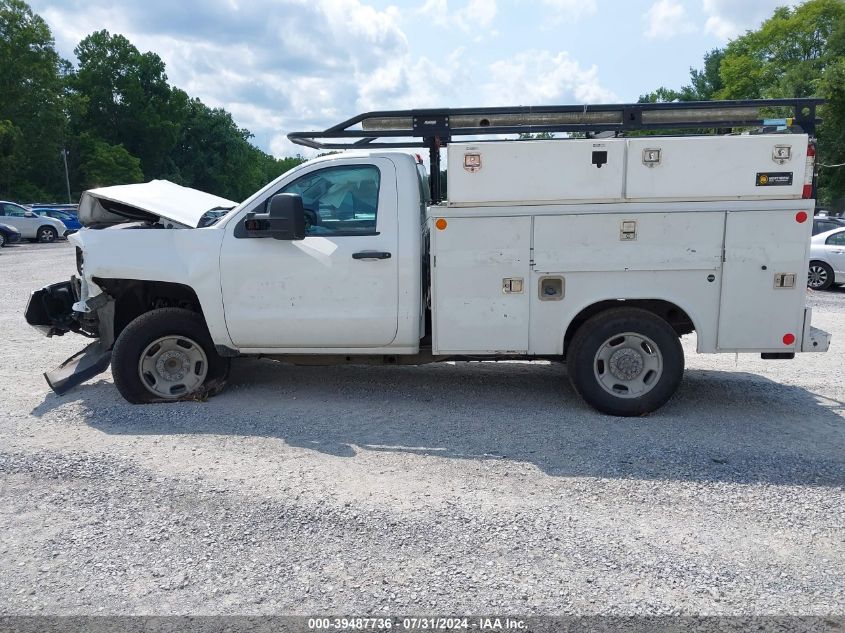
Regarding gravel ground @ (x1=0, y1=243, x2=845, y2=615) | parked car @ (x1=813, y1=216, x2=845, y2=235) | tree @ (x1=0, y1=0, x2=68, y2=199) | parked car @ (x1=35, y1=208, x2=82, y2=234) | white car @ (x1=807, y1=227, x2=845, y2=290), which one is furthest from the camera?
tree @ (x1=0, y1=0, x2=68, y2=199)

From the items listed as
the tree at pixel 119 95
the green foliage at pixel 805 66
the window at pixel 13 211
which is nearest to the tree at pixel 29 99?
the tree at pixel 119 95

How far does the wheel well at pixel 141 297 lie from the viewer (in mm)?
6375

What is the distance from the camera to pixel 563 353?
19.7 feet

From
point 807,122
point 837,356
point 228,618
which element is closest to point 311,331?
point 228,618

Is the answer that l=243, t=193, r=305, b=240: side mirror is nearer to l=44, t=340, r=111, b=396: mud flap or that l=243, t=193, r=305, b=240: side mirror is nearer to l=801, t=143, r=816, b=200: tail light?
l=44, t=340, r=111, b=396: mud flap

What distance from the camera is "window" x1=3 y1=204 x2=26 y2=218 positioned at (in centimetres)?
3094

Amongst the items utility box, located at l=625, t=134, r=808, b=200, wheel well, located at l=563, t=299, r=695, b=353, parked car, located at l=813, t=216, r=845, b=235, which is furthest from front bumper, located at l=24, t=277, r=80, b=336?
parked car, located at l=813, t=216, r=845, b=235

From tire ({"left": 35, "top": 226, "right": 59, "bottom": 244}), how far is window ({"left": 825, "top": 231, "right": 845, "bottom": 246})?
98.6 feet

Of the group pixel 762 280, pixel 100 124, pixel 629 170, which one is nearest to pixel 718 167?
pixel 629 170

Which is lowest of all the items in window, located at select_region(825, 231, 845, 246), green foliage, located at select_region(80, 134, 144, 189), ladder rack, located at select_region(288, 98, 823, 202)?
window, located at select_region(825, 231, 845, 246)

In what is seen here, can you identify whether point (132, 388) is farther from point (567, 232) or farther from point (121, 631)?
point (567, 232)

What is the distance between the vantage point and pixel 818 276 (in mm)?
14773

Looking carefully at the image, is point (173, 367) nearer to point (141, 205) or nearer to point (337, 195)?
point (141, 205)

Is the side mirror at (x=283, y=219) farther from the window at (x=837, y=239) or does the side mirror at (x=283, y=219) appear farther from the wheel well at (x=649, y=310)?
the window at (x=837, y=239)
